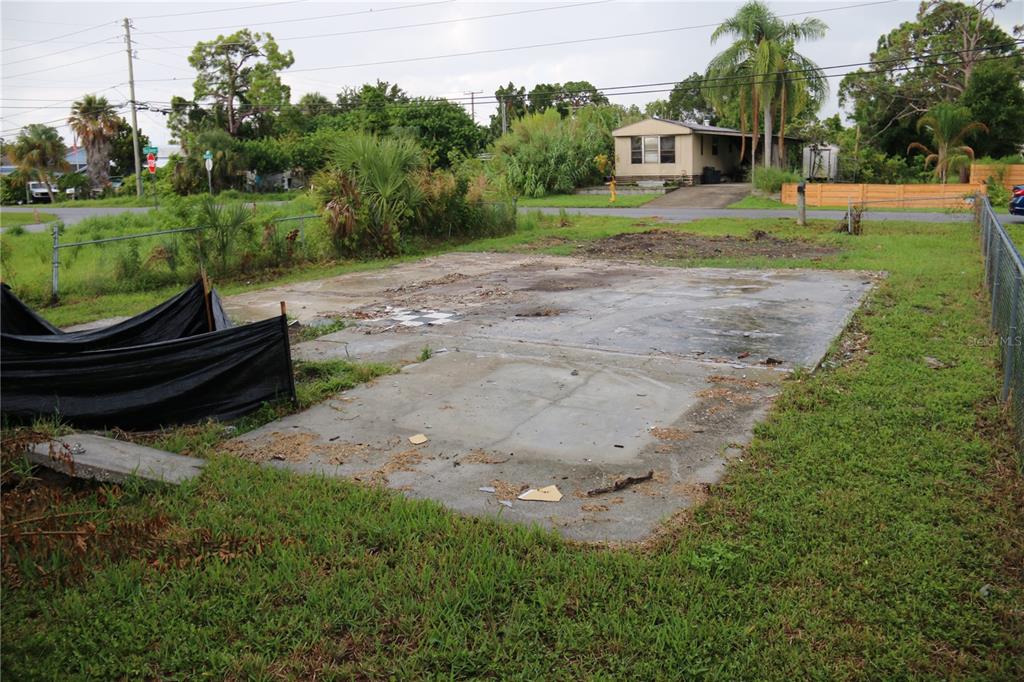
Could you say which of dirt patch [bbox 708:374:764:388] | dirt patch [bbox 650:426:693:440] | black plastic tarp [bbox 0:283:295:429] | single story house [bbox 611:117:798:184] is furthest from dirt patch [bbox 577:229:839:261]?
single story house [bbox 611:117:798:184]

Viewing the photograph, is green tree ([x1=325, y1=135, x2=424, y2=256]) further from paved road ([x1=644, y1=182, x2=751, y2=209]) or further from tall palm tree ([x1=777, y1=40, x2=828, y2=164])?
tall palm tree ([x1=777, y1=40, x2=828, y2=164])

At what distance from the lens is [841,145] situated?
1706 inches

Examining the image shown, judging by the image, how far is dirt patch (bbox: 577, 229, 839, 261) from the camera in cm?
1733

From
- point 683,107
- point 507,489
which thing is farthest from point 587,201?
point 683,107

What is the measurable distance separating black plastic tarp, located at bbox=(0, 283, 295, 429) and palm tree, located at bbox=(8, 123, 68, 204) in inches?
1922

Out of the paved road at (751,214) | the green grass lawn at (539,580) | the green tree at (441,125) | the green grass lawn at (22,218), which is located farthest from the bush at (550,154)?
the green grass lawn at (539,580)

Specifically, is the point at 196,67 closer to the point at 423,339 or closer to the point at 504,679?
the point at 423,339

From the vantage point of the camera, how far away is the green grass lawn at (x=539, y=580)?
3.57m

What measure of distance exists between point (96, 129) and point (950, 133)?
161 ft

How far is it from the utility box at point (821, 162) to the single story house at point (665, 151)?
1896 mm

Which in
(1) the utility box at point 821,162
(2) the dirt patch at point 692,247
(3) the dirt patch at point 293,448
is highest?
(1) the utility box at point 821,162

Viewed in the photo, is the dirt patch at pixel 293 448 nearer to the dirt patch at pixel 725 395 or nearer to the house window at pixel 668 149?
the dirt patch at pixel 725 395

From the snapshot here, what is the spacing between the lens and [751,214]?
90.1 ft

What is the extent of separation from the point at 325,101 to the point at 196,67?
960cm
